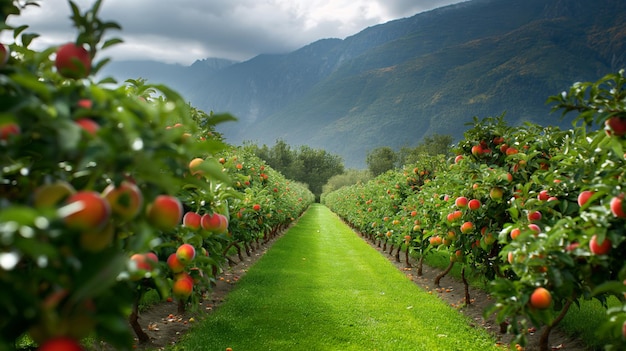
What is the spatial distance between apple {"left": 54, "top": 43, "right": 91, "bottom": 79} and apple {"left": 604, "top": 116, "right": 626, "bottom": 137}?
2426 mm

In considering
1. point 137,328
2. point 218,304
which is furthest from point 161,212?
point 218,304

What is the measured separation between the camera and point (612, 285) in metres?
1.73

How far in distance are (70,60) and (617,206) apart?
2.41 metres

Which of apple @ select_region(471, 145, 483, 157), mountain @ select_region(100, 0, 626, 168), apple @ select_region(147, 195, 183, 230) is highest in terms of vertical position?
mountain @ select_region(100, 0, 626, 168)

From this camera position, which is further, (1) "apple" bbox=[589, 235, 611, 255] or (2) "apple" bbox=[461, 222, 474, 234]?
(2) "apple" bbox=[461, 222, 474, 234]

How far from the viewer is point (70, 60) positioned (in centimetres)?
130

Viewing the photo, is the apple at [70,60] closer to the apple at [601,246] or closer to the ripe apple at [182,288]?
the ripe apple at [182,288]

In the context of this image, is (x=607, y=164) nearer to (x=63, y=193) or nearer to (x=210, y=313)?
(x=63, y=193)

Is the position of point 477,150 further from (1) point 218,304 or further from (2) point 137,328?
(2) point 137,328

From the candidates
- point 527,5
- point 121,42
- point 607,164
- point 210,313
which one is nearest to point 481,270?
point 607,164

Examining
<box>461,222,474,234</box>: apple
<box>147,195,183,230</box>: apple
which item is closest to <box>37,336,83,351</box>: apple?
<box>147,195,183,230</box>: apple

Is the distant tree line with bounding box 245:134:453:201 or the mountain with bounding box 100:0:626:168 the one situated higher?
the mountain with bounding box 100:0:626:168

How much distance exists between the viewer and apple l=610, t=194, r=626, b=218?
1.91 metres

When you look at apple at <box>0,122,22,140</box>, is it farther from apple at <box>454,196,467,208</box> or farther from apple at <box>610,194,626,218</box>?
apple at <box>454,196,467,208</box>
